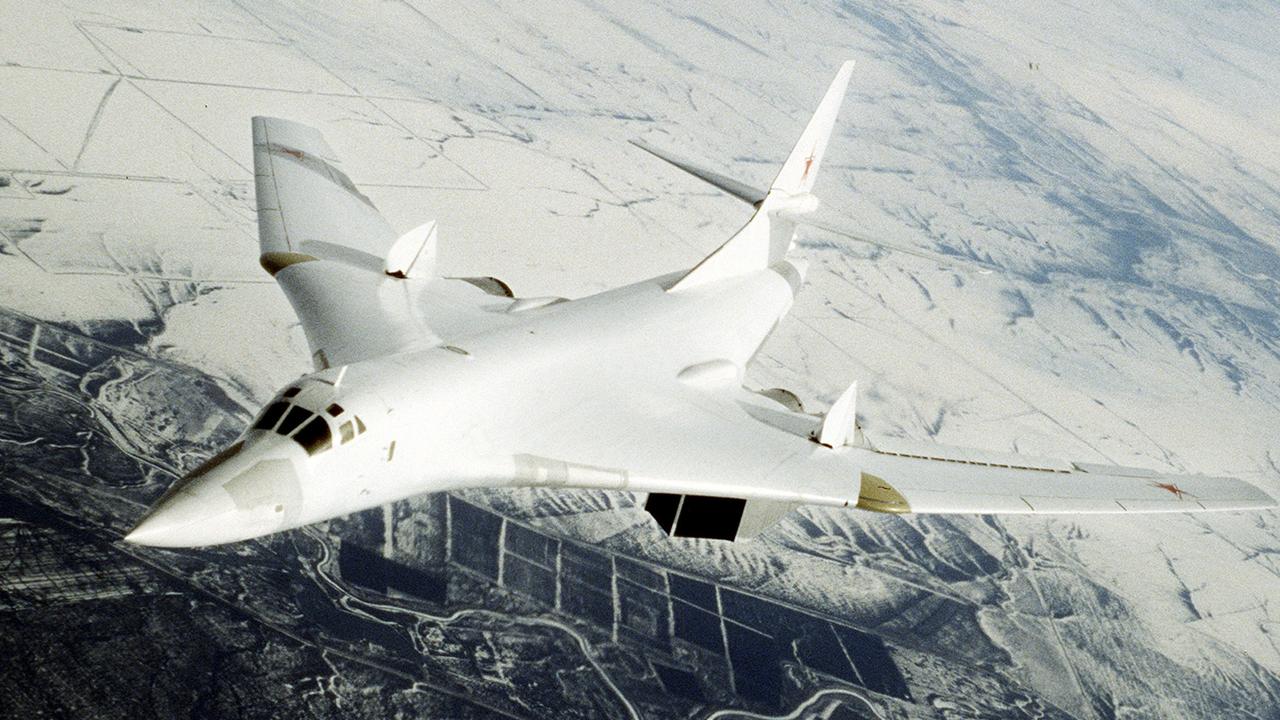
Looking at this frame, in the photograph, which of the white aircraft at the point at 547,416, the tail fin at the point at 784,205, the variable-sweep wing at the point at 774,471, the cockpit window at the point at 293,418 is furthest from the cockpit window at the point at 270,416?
the tail fin at the point at 784,205

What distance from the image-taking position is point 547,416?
20.8 meters

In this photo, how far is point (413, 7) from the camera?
216 feet

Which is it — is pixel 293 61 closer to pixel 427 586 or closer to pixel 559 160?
pixel 559 160

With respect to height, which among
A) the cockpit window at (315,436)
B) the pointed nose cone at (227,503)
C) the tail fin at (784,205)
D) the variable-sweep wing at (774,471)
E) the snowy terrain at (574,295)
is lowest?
the snowy terrain at (574,295)

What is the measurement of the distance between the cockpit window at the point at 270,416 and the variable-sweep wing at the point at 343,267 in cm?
383

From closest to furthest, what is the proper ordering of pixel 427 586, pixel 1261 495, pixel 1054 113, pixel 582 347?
pixel 582 347 → pixel 1261 495 → pixel 427 586 → pixel 1054 113

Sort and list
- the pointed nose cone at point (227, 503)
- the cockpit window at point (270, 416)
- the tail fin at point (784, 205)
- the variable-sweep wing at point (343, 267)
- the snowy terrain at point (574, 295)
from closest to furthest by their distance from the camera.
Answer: the pointed nose cone at point (227, 503) < the cockpit window at point (270, 416) < the variable-sweep wing at point (343, 267) < the snowy terrain at point (574, 295) < the tail fin at point (784, 205)

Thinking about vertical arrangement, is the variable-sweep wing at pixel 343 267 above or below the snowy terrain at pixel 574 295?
above

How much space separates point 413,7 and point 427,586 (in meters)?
48.1

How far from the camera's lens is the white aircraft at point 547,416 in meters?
16.5

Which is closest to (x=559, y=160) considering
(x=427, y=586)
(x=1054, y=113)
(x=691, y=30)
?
(x=427, y=586)

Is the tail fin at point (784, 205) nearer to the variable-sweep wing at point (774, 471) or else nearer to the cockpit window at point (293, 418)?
the variable-sweep wing at point (774, 471)

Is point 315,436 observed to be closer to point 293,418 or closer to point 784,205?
point 293,418

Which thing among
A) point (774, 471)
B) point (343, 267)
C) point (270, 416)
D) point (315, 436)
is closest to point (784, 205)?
point (774, 471)
